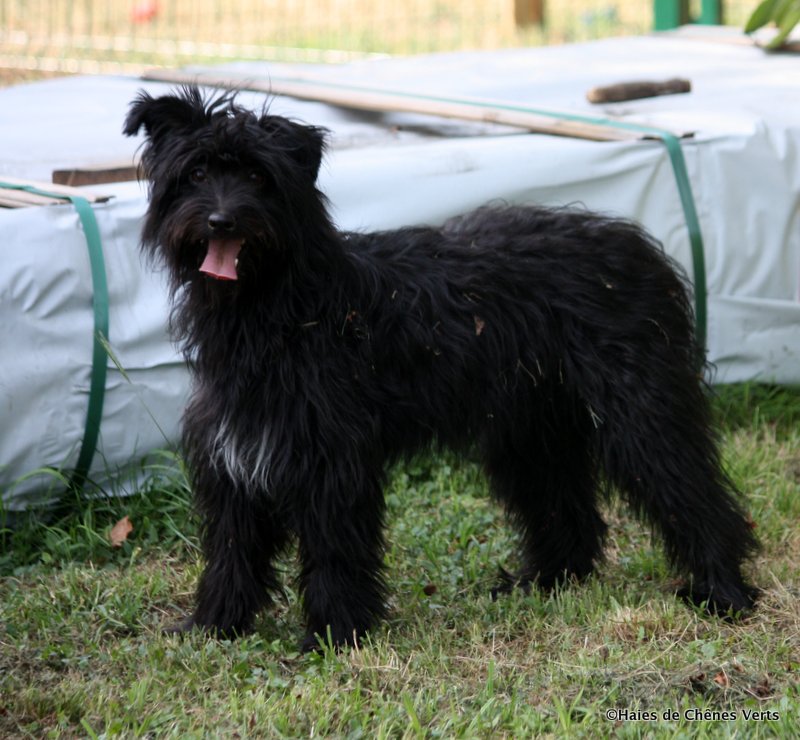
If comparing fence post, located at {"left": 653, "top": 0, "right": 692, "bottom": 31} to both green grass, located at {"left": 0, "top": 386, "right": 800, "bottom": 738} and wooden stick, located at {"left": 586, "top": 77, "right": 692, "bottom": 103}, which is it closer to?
wooden stick, located at {"left": 586, "top": 77, "right": 692, "bottom": 103}

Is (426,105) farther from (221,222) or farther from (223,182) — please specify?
(221,222)

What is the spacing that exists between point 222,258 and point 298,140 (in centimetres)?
41

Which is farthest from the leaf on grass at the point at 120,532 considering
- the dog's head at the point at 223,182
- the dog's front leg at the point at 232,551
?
the dog's head at the point at 223,182

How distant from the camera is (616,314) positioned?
409 centimetres

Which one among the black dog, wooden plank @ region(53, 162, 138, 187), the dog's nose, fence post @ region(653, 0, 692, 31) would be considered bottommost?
the black dog

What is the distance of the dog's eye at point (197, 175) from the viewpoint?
11.5 ft

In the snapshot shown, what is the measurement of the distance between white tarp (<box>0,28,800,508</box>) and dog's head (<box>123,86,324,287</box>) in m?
1.26

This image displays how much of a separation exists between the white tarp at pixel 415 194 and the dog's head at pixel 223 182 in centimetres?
126

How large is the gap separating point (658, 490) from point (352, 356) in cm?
116

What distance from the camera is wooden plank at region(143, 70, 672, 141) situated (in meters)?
5.96

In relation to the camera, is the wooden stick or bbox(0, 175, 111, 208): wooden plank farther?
the wooden stick

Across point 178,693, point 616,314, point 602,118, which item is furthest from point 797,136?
point 178,693

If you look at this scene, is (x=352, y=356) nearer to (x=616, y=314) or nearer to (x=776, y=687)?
(x=616, y=314)

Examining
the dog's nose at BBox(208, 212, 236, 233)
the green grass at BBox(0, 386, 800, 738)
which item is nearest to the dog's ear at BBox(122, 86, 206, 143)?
the dog's nose at BBox(208, 212, 236, 233)
